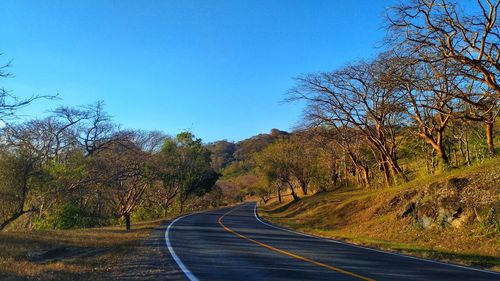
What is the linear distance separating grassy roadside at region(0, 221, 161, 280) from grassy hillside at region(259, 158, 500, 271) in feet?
31.8

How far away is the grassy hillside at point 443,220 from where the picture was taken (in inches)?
569

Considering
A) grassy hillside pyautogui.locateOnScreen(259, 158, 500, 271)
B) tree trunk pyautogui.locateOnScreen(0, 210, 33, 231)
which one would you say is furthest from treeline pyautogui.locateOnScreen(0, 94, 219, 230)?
grassy hillside pyautogui.locateOnScreen(259, 158, 500, 271)

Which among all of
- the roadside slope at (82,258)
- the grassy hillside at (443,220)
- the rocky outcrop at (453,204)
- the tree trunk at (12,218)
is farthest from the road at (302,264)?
the tree trunk at (12,218)

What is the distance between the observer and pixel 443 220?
18359 mm

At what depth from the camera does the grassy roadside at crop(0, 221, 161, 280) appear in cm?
1007

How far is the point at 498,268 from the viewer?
427 inches

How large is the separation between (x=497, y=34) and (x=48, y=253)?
62.8 feet

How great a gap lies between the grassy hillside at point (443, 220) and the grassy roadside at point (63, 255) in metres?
9.69

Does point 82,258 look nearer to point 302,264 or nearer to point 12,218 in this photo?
point 302,264

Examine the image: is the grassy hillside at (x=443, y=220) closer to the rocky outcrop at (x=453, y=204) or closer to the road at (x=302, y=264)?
the rocky outcrop at (x=453, y=204)

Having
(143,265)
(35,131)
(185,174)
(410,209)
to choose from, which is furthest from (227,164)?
(143,265)

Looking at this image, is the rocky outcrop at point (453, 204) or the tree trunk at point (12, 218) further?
the tree trunk at point (12, 218)

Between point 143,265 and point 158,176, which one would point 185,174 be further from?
point 143,265

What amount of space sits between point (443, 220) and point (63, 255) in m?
15.4
